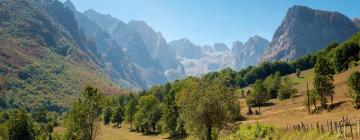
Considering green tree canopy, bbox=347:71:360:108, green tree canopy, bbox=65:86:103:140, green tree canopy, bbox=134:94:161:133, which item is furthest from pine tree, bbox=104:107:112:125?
green tree canopy, bbox=347:71:360:108

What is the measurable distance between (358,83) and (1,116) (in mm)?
136163

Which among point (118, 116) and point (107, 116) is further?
point (107, 116)

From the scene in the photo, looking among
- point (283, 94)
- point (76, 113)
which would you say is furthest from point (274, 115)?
point (76, 113)

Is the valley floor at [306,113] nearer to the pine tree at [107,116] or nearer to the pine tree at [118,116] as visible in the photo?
the pine tree at [118,116]

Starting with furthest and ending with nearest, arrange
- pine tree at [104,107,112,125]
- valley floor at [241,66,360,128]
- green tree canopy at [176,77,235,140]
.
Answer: pine tree at [104,107,112,125] → valley floor at [241,66,360,128] → green tree canopy at [176,77,235,140]

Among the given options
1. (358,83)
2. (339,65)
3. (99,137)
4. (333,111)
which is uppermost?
(339,65)

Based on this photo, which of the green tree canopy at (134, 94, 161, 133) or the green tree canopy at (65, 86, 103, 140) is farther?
the green tree canopy at (134, 94, 161, 133)

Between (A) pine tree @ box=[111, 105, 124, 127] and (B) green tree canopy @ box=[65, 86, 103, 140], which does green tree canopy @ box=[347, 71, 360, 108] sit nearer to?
(B) green tree canopy @ box=[65, 86, 103, 140]

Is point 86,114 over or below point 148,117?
over

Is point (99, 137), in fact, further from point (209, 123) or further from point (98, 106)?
point (209, 123)

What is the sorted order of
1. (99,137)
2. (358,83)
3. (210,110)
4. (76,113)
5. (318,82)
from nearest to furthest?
(210,110)
(76,113)
(358,83)
(318,82)
(99,137)

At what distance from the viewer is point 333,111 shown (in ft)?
276

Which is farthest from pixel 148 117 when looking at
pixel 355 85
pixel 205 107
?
pixel 205 107

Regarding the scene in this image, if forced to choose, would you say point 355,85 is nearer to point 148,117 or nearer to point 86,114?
point 86,114
